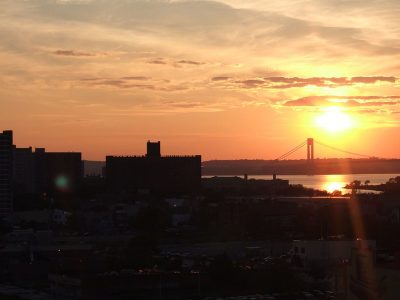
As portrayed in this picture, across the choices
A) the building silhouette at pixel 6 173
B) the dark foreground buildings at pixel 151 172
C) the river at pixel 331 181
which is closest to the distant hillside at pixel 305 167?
the river at pixel 331 181

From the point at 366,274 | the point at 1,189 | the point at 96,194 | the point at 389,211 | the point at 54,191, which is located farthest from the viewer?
the point at 54,191

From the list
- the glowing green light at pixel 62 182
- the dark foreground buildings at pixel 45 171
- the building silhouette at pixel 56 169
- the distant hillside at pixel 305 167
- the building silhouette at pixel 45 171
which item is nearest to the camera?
the glowing green light at pixel 62 182

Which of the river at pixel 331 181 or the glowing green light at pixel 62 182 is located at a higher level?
the river at pixel 331 181

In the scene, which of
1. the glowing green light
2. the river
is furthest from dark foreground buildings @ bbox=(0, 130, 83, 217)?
the river

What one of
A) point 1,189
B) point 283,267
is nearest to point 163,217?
point 1,189

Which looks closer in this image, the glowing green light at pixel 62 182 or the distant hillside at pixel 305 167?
the glowing green light at pixel 62 182

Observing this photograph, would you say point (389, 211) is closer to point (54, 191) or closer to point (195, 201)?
point (195, 201)

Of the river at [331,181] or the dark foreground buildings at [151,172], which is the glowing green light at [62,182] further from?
the river at [331,181]
